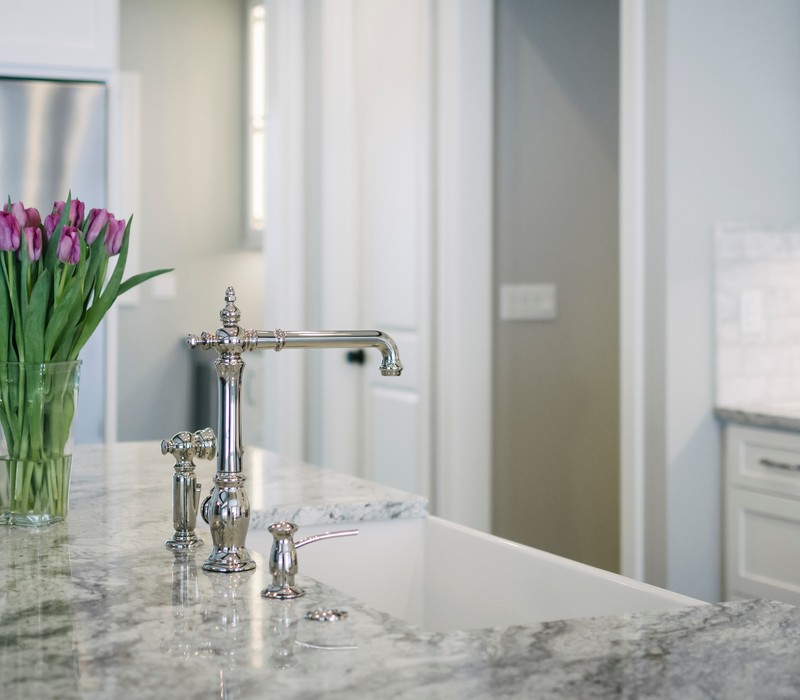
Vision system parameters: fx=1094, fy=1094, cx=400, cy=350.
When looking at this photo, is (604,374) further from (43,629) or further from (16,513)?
(43,629)

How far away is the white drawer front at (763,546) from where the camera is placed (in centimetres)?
271

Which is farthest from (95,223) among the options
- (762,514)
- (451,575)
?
(762,514)

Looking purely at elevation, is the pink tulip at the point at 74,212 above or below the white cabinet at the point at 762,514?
above

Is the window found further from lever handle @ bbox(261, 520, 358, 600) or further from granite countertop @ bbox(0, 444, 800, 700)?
lever handle @ bbox(261, 520, 358, 600)

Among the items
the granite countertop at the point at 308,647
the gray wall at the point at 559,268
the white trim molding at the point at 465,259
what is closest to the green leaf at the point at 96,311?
the granite countertop at the point at 308,647

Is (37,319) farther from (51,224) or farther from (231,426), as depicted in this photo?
(231,426)

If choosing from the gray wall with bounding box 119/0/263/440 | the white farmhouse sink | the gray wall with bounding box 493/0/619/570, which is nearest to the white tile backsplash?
the gray wall with bounding box 493/0/619/570

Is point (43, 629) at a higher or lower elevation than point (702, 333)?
lower

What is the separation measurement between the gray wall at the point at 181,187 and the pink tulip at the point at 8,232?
3892 millimetres

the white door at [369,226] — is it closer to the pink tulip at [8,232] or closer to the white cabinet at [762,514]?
the white cabinet at [762,514]

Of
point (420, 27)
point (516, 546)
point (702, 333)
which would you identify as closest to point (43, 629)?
point (516, 546)

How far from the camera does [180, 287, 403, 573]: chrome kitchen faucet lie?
1.20 m

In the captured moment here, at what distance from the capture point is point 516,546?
149 cm

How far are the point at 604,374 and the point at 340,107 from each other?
139 centimetres
